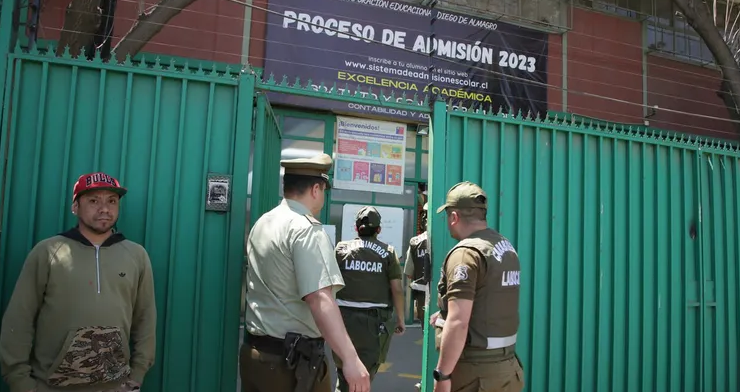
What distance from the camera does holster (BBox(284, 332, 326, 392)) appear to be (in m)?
2.28

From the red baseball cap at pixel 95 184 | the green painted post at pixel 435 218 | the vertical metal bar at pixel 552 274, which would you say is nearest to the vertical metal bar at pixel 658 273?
the vertical metal bar at pixel 552 274

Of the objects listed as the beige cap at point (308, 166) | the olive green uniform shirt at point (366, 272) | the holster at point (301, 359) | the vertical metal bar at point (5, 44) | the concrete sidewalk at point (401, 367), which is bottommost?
the concrete sidewalk at point (401, 367)

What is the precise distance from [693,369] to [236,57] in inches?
270

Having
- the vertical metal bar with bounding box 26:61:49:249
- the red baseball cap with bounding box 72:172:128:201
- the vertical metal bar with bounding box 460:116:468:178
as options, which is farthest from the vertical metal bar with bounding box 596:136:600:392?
the vertical metal bar with bounding box 26:61:49:249

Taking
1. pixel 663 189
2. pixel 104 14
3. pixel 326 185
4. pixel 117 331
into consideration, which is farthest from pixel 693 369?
pixel 104 14

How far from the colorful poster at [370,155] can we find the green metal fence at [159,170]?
15.5 ft

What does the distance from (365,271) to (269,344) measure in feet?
6.68

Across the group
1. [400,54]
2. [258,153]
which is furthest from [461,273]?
[400,54]

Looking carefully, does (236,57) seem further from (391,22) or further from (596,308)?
(596,308)

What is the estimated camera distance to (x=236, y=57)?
7.58 meters

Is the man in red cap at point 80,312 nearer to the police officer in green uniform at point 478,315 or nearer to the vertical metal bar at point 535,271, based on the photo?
the police officer in green uniform at point 478,315

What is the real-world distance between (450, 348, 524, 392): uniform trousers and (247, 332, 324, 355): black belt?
768 mm

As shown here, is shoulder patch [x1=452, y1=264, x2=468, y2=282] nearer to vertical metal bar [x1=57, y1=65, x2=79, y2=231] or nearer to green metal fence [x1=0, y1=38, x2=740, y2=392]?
green metal fence [x1=0, y1=38, x2=740, y2=392]

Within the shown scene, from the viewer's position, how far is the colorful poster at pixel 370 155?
7.77 meters
